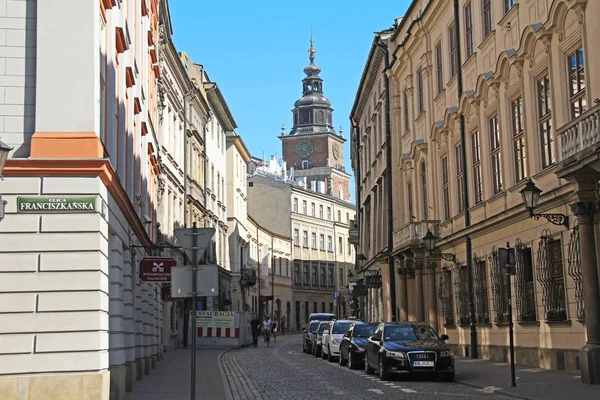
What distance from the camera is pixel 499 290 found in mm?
27438

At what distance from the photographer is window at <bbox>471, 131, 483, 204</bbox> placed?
30.0 metres

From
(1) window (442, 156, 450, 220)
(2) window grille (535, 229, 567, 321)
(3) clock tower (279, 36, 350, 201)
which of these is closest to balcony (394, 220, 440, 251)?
(1) window (442, 156, 450, 220)

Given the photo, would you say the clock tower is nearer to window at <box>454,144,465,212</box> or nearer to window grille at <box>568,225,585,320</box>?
window at <box>454,144,465,212</box>

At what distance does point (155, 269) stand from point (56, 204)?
7.27 metres

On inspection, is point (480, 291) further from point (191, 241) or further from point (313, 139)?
point (313, 139)

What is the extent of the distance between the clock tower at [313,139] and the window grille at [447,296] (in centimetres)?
11148

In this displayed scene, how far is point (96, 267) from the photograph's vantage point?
48.3 ft

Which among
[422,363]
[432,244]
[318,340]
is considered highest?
[432,244]

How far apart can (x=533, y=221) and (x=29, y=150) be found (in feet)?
46.1

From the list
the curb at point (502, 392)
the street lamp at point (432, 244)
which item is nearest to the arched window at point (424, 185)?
the street lamp at point (432, 244)

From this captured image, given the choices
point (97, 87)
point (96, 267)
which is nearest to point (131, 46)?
point (97, 87)

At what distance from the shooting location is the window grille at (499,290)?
27.1 metres

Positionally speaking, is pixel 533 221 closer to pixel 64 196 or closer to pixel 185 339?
pixel 64 196

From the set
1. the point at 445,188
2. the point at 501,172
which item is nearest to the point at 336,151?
the point at 445,188
